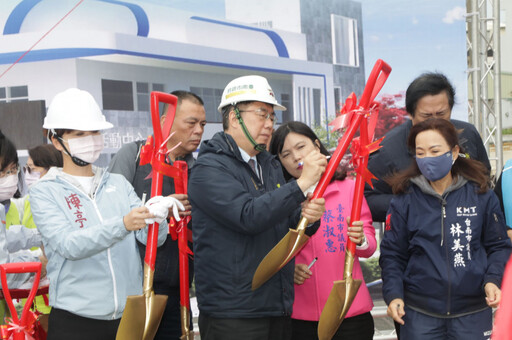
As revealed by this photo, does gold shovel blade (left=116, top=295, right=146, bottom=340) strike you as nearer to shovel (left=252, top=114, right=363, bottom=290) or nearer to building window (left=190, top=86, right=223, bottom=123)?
shovel (left=252, top=114, right=363, bottom=290)

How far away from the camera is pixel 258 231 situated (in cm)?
208

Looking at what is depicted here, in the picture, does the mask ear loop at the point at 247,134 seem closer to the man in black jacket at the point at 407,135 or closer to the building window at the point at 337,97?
the man in black jacket at the point at 407,135

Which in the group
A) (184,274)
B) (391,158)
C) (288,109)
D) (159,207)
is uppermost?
(288,109)

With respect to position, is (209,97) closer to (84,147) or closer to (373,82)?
(373,82)

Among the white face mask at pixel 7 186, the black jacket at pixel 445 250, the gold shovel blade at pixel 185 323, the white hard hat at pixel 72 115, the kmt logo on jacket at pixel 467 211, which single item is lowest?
the gold shovel blade at pixel 185 323

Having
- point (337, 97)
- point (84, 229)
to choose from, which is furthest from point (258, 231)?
point (337, 97)

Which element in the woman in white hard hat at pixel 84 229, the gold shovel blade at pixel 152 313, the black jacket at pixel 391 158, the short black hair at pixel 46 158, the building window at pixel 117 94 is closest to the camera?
the woman in white hard hat at pixel 84 229

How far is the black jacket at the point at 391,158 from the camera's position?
285 centimetres

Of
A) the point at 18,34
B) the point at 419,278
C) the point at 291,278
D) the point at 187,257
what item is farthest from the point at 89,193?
the point at 18,34

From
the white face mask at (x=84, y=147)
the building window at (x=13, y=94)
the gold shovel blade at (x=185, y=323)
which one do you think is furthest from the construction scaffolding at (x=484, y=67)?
the building window at (x=13, y=94)

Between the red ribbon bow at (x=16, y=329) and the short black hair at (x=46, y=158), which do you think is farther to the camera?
the short black hair at (x=46, y=158)

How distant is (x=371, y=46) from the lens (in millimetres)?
5445

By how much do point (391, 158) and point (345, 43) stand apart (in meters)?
2.77

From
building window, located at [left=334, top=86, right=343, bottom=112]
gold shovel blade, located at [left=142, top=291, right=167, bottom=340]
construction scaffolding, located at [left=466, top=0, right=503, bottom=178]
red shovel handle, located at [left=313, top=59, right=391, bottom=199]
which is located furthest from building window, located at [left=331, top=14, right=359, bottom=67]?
gold shovel blade, located at [left=142, top=291, right=167, bottom=340]
